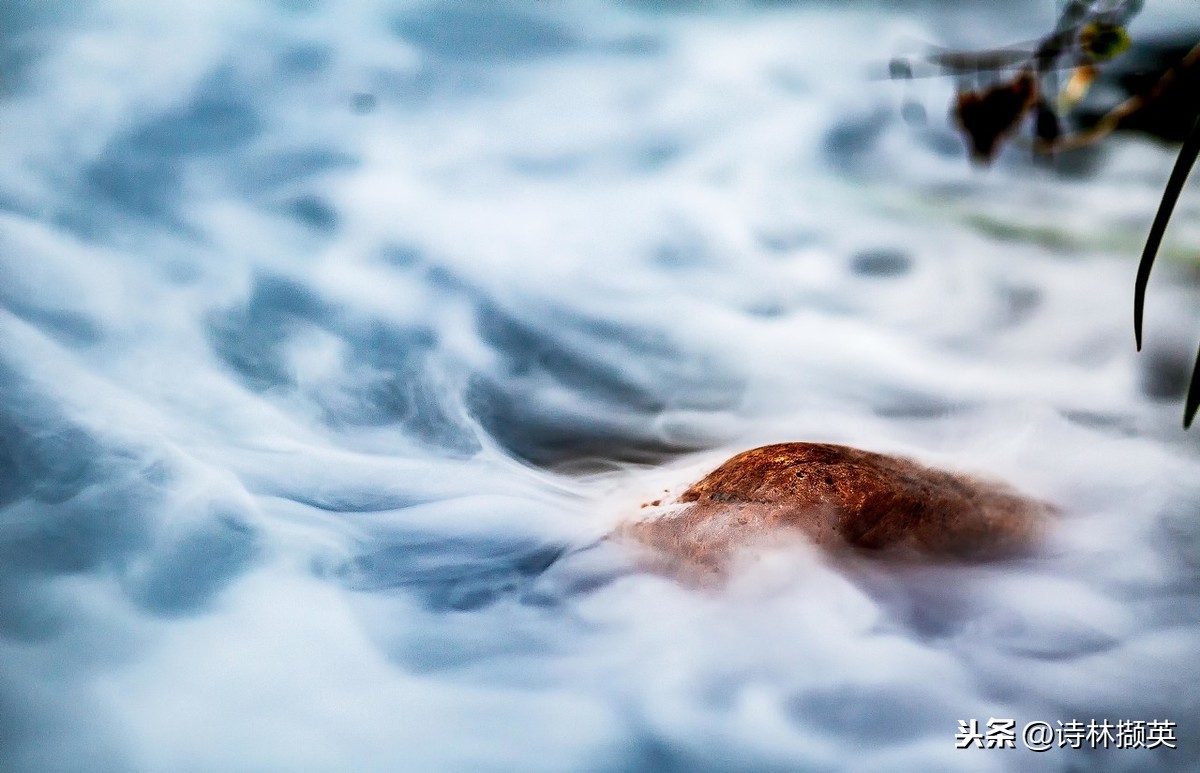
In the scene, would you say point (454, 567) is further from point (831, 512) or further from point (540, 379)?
point (831, 512)

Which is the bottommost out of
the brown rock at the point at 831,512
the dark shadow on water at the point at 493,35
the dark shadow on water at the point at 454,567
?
the dark shadow on water at the point at 454,567

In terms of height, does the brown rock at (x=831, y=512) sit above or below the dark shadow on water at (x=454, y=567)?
above

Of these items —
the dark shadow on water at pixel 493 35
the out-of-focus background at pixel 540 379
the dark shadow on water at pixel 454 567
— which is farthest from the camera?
the dark shadow on water at pixel 493 35

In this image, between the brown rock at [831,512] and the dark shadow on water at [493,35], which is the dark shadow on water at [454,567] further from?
the dark shadow on water at [493,35]

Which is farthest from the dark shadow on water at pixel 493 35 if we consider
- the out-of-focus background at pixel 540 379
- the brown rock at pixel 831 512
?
the brown rock at pixel 831 512

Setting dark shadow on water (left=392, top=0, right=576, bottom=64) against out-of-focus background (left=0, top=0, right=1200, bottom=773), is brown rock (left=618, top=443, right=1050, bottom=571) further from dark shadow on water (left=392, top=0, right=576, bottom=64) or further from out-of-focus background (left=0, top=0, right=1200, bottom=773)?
dark shadow on water (left=392, top=0, right=576, bottom=64)

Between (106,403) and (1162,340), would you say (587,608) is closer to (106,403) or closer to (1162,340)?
(106,403)
